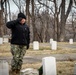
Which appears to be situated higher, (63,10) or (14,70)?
(63,10)

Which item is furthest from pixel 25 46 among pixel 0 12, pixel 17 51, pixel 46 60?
pixel 0 12

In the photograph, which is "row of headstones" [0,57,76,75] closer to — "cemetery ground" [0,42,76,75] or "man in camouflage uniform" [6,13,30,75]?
"cemetery ground" [0,42,76,75]

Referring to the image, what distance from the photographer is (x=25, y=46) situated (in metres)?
10.2

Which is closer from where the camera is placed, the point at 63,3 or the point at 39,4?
the point at 63,3

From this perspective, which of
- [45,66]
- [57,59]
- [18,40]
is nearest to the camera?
[45,66]

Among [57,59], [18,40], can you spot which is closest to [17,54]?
[18,40]

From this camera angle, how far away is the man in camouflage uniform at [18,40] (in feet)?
32.9

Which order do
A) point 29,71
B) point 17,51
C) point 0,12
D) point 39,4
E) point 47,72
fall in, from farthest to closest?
point 39,4, point 0,12, point 17,51, point 47,72, point 29,71

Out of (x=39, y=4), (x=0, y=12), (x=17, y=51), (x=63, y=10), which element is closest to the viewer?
(x=17, y=51)

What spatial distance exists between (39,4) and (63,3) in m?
9.42

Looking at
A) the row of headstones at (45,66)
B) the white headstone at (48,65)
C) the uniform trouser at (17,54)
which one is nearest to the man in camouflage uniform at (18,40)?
the uniform trouser at (17,54)

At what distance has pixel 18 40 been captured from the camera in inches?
396

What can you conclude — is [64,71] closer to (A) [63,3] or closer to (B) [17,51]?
(B) [17,51]

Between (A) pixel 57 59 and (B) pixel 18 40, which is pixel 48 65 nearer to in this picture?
(B) pixel 18 40
